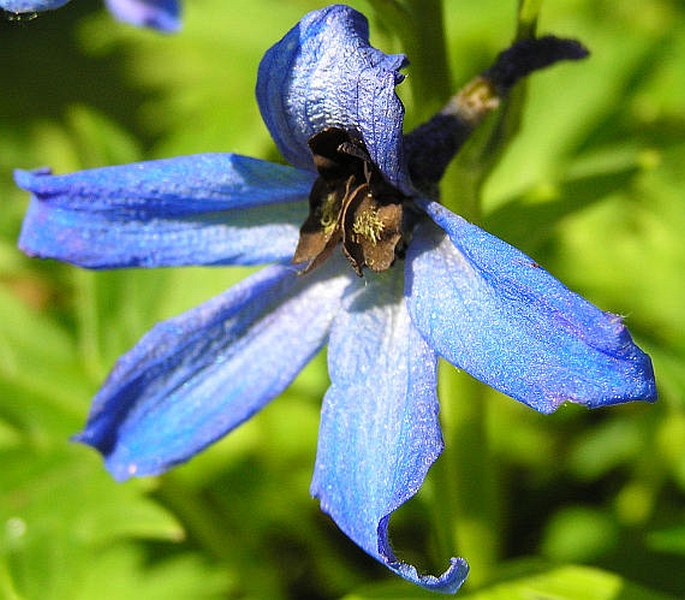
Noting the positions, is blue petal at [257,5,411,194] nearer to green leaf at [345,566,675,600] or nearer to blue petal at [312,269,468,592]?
blue petal at [312,269,468,592]

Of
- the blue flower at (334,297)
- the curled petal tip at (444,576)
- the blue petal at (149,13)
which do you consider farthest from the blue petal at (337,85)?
the blue petal at (149,13)

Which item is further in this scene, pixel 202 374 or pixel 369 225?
pixel 202 374

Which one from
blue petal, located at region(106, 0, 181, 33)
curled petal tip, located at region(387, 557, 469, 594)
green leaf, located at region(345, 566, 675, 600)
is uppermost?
blue petal, located at region(106, 0, 181, 33)

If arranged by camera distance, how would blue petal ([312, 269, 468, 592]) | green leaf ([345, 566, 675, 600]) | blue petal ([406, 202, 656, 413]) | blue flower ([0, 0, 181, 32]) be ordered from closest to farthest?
blue petal ([406, 202, 656, 413]) < blue petal ([312, 269, 468, 592]) < green leaf ([345, 566, 675, 600]) < blue flower ([0, 0, 181, 32])

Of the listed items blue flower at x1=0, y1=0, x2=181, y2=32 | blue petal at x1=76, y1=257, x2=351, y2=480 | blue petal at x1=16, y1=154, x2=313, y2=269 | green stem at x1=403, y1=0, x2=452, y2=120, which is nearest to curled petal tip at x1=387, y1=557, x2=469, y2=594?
blue petal at x1=76, y1=257, x2=351, y2=480

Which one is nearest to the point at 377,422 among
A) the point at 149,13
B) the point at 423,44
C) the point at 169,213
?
the point at 169,213

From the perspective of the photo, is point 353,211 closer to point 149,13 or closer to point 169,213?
point 169,213

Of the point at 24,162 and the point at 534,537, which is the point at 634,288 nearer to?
the point at 534,537
